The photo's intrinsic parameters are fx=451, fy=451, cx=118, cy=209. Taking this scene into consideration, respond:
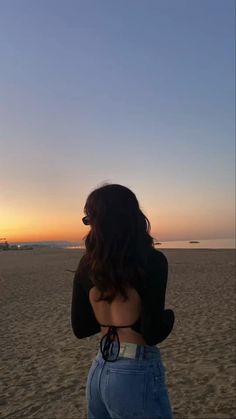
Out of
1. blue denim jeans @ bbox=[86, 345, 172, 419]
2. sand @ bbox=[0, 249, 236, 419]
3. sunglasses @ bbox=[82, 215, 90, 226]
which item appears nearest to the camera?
blue denim jeans @ bbox=[86, 345, 172, 419]

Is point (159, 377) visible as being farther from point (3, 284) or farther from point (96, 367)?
point (3, 284)

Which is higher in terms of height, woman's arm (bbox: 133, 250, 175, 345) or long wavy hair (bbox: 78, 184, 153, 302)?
long wavy hair (bbox: 78, 184, 153, 302)

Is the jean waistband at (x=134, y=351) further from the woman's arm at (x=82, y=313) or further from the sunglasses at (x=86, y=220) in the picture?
the sunglasses at (x=86, y=220)

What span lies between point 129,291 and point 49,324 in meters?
10.5

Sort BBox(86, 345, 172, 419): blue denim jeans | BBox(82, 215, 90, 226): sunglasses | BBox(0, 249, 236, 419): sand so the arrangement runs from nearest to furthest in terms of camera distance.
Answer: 1. BBox(86, 345, 172, 419): blue denim jeans
2. BBox(82, 215, 90, 226): sunglasses
3. BBox(0, 249, 236, 419): sand

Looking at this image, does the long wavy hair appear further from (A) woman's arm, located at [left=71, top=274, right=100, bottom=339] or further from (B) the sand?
(B) the sand

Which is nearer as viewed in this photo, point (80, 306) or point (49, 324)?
point (80, 306)

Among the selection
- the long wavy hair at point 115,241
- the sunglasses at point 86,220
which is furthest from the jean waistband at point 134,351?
the sunglasses at point 86,220

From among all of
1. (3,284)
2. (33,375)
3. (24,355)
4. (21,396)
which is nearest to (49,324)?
(24,355)

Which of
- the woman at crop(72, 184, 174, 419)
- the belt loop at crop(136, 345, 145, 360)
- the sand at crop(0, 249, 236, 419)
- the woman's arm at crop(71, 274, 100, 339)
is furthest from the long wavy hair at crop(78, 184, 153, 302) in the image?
the sand at crop(0, 249, 236, 419)

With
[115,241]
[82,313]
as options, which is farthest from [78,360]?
[115,241]

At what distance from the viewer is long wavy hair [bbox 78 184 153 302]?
2.20 metres

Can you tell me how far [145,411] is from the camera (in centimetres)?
215

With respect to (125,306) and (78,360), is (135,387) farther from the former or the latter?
(78,360)
